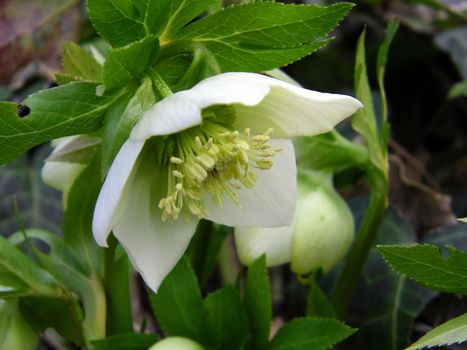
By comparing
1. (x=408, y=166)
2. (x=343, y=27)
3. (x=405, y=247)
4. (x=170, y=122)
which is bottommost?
(x=408, y=166)

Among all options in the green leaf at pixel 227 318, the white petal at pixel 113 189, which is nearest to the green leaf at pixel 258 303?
the green leaf at pixel 227 318

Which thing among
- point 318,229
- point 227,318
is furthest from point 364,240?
point 227,318

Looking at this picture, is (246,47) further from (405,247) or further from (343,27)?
(343,27)

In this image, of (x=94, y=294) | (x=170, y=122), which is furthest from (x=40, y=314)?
(x=170, y=122)

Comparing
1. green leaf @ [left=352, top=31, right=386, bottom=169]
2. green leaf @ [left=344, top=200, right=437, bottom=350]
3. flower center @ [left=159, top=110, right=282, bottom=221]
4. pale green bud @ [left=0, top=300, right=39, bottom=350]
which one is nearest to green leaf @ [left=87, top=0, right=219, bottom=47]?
flower center @ [left=159, top=110, right=282, bottom=221]

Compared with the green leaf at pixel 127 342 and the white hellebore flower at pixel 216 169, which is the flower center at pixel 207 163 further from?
the green leaf at pixel 127 342

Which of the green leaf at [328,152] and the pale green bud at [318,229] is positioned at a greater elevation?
the green leaf at [328,152]
